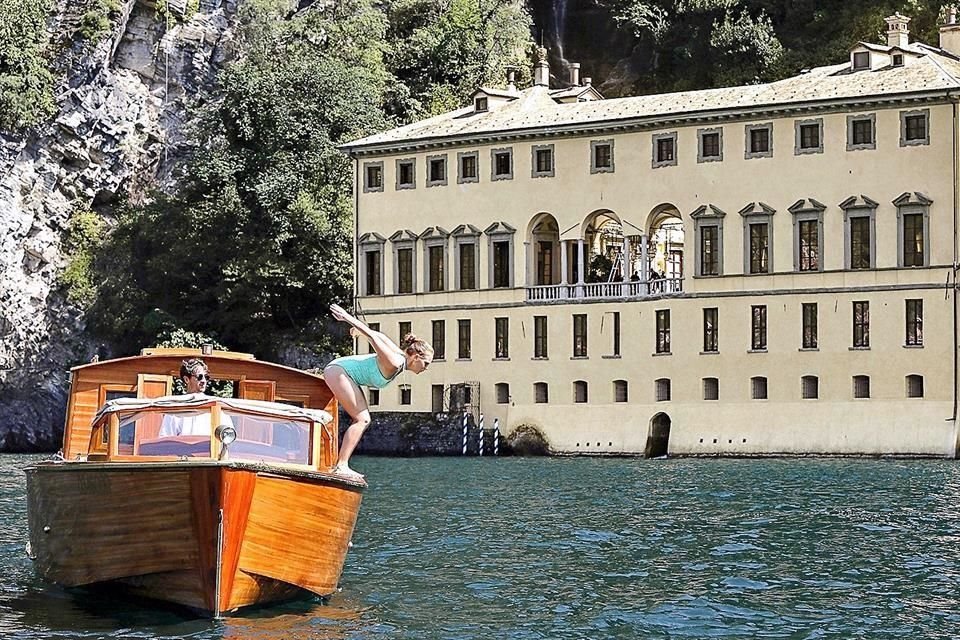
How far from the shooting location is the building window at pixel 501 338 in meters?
75.6

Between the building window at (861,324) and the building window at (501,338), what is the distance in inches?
541

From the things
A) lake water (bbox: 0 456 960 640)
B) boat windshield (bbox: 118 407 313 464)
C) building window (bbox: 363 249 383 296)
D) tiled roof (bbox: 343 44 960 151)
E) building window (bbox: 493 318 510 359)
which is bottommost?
lake water (bbox: 0 456 960 640)

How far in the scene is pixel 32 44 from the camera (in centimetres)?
7906

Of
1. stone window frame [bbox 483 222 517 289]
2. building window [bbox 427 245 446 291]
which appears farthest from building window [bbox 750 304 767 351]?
building window [bbox 427 245 446 291]

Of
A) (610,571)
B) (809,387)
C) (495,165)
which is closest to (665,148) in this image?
(495,165)

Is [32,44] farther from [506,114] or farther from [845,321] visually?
[845,321]

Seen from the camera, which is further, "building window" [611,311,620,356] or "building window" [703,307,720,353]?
"building window" [611,311,620,356]

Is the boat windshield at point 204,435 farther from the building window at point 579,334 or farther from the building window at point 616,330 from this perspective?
the building window at point 579,334

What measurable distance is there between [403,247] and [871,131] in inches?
763

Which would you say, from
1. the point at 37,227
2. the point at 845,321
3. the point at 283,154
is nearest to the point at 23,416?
the point at 37,227

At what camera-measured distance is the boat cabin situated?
23.2 meters

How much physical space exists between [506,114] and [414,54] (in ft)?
47.9

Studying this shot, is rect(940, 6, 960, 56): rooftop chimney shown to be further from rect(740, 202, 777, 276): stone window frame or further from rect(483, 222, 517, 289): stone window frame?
rect(483, 222, 517, 289): stone window frame

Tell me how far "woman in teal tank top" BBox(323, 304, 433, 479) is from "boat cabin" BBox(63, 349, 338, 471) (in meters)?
0.60
